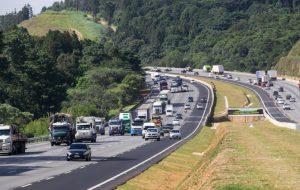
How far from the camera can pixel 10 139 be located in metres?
62.4

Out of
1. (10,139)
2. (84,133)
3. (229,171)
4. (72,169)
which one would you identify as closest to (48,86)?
(84,133)

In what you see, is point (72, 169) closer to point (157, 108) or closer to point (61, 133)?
point (61, 133)

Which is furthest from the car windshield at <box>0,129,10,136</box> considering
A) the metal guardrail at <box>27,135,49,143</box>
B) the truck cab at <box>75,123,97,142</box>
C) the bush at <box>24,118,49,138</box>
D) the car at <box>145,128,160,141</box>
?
the bush at <box>24,118,49,138</box>

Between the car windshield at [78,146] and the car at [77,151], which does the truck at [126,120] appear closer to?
the car at [77,151]

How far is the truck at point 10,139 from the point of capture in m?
62.2

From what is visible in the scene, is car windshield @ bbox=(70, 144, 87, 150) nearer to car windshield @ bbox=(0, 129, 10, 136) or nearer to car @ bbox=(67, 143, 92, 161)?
car @ bbox=(67, 143, 92, 161)

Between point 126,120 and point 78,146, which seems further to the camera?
point 126,120

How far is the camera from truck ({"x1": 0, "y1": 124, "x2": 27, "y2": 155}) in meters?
62.2

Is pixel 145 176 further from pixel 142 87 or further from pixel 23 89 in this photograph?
pixel 142 87

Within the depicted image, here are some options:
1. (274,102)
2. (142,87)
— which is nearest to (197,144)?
(274,102)

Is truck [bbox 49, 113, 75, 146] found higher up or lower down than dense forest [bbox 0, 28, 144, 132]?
lower down

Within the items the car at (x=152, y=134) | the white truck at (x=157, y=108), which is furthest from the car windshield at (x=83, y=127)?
the white truck at (x=157, y=108)

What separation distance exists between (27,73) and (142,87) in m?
63.7

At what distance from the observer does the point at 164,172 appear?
4791 centimetres
